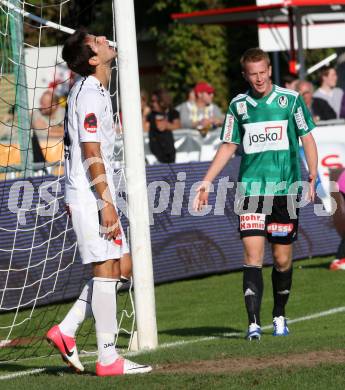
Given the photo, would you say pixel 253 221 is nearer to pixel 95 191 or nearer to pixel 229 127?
pixel 229 127

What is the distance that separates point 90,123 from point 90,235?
2.31ft

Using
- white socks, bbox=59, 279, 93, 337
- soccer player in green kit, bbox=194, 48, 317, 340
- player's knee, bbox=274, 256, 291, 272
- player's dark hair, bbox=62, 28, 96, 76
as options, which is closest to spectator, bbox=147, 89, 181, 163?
player's knee, bbox=274, 256, 291, 272

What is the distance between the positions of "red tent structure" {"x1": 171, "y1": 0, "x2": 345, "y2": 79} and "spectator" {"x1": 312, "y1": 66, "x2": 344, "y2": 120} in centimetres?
158

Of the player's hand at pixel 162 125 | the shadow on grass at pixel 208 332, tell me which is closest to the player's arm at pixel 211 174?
the shadow on grass at pixel 208 332

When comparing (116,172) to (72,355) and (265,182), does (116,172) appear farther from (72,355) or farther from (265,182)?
(72,355)

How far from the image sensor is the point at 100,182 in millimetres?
7605

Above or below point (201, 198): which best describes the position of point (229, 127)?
above

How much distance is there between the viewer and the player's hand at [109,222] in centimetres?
758

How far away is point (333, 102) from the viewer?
19.8m

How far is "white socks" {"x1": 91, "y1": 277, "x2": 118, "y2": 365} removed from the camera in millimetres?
7793

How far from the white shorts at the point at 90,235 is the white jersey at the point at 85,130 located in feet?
0.22

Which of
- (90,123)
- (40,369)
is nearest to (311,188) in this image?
(90,123)

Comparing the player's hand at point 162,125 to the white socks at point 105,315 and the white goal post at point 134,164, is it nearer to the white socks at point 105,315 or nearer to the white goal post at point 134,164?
the white goal post at point 134,164

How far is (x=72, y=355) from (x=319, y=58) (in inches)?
1075
